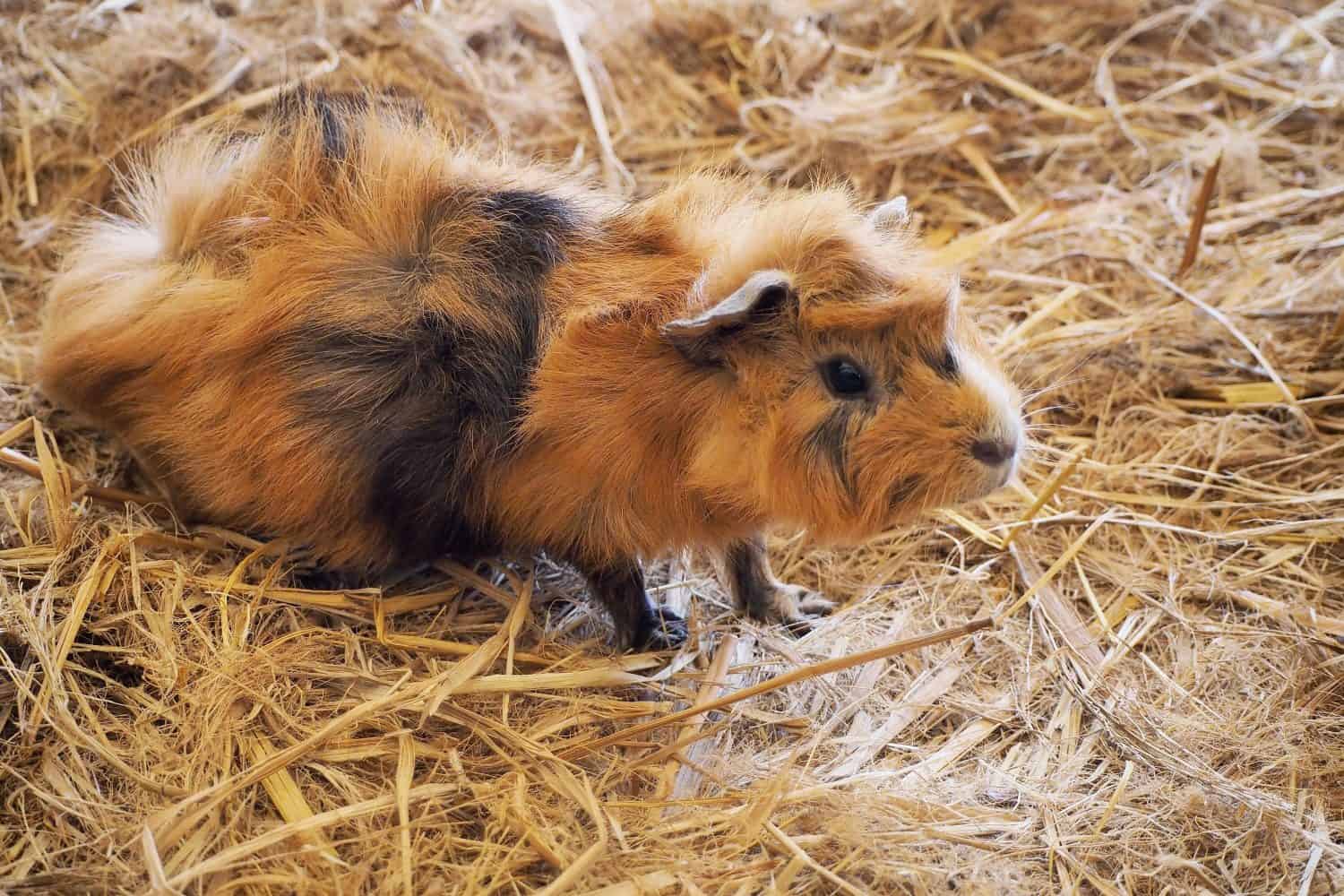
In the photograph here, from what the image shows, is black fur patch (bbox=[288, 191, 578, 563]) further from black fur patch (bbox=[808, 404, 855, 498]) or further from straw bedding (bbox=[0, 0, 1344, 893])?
black fur patch (bbox=[808, 404, 855, 498])

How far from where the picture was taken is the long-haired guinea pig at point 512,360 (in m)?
2.09

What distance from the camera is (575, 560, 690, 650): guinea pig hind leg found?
8.31ft

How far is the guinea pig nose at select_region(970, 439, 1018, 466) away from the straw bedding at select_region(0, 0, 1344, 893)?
760mm

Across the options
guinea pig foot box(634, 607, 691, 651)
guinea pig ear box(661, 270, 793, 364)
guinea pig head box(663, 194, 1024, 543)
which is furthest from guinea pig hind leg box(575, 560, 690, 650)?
guinea pig ear box(661, 270, 793, 364)

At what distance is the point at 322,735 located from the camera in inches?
86.6

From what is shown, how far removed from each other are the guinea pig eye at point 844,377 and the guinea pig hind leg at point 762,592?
684mm

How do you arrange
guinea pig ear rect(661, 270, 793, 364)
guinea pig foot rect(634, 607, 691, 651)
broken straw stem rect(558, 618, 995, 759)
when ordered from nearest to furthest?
guinea pig ear rect(661, 270, 793, 364), broken straw stem rect(558, 618, 995, 759), guinea pig foot rect(634, 607, 691, 651)

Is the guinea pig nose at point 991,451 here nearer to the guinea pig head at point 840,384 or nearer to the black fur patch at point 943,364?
the guinea pig head at point 840,384

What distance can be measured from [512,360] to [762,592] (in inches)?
37.4

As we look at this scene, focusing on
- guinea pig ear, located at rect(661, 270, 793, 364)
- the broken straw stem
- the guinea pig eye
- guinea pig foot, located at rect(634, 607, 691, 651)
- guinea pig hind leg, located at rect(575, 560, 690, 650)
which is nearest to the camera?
guinea pig ear, located at rect(661, 270, 793, 364)

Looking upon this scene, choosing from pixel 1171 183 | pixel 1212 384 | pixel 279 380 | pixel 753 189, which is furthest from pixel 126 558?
pixel 1171 183

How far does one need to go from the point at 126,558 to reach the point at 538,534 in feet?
3.42

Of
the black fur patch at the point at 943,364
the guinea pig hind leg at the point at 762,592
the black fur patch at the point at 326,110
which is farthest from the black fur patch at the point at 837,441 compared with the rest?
the black fur patch at the point at 326,110

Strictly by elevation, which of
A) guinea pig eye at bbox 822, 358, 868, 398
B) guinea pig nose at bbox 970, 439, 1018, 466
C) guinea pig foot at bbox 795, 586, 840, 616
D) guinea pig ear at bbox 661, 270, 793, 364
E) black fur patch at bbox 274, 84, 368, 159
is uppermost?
black fur patch at bbox 274, 84, 368, 159
